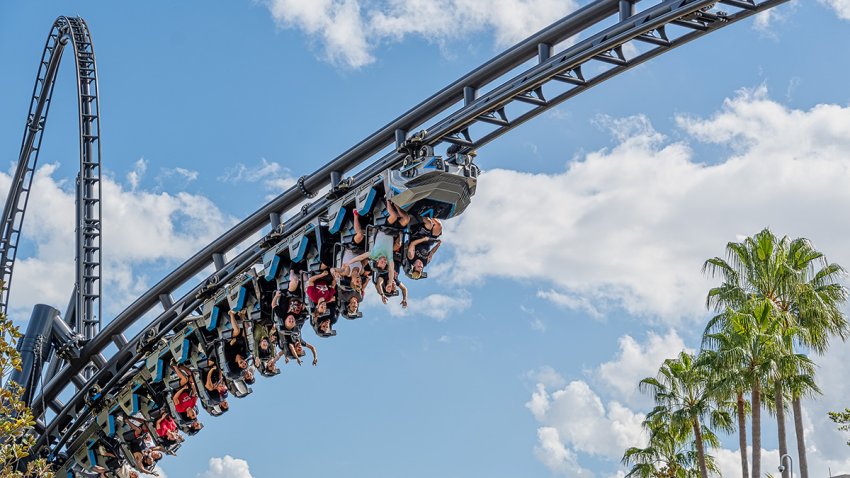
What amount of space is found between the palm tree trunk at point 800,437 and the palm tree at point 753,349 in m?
1.01

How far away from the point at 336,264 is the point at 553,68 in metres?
5.33

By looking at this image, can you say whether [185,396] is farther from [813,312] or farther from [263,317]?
[813,312]

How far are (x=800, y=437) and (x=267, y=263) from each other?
54.1 ft

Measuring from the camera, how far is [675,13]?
15.8m

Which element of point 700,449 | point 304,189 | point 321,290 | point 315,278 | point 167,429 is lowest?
point 167,429

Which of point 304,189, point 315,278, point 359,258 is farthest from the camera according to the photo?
point 304,189

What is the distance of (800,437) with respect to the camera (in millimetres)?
30438

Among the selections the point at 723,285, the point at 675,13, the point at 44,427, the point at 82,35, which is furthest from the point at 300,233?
the point at 723,285

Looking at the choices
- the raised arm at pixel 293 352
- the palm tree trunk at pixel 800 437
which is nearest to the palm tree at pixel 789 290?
the palm tree trunk at pixel 800 437

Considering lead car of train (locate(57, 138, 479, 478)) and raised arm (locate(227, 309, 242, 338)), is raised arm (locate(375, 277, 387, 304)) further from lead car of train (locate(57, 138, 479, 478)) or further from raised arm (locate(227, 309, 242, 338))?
raised arm (locate(227, 309, 242, 338))

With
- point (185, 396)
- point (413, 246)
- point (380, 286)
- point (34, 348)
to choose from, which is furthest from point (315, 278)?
point (34, 348)

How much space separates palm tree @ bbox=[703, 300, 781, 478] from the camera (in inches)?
1156

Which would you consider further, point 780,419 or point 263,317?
point 780,419

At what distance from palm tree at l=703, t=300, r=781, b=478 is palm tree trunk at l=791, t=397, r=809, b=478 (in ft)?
3.33
